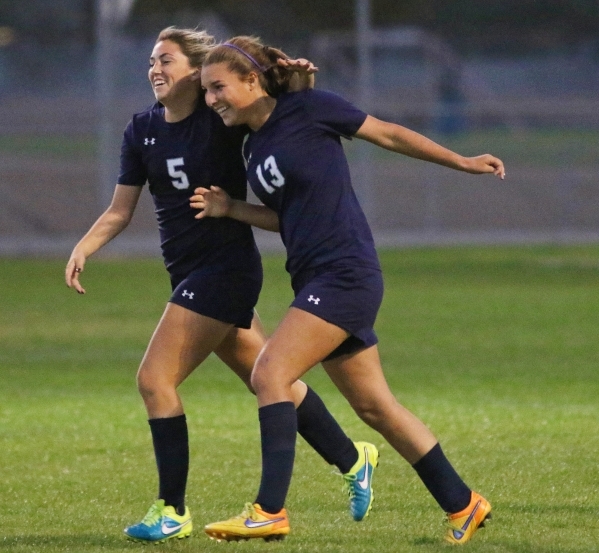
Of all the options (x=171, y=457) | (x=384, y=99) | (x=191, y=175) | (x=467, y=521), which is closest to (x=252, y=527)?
(x=171, y=457)

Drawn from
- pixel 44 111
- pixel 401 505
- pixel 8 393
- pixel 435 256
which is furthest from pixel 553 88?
pixel 401 505

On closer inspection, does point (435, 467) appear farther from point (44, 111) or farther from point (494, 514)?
point (44, 111)

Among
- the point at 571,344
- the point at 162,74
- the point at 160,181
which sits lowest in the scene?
the point at 571,344

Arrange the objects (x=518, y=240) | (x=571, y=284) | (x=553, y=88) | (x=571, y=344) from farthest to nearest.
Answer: (x=553, y=88) < (x=518, y=240) < (x=571, y=284) < (x=571, y=344)

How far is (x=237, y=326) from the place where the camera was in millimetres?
5691

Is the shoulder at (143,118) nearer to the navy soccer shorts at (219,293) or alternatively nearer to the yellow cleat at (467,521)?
the navy soccer shorts at (219,293)

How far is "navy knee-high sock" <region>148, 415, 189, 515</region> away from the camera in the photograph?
5539 millimetres

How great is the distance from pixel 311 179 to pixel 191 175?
623 millimetres

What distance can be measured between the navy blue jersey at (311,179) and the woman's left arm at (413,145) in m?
0.06

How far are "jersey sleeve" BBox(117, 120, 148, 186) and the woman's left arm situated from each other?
39.5 inches

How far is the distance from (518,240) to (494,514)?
24.5 metres

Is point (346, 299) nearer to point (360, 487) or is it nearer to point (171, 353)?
point (171, 353)

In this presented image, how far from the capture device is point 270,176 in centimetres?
520

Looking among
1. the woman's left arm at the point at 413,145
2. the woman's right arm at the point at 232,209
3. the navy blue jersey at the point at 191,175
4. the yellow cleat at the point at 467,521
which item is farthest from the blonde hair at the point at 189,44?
the yellow cleat at the point at 467,521
